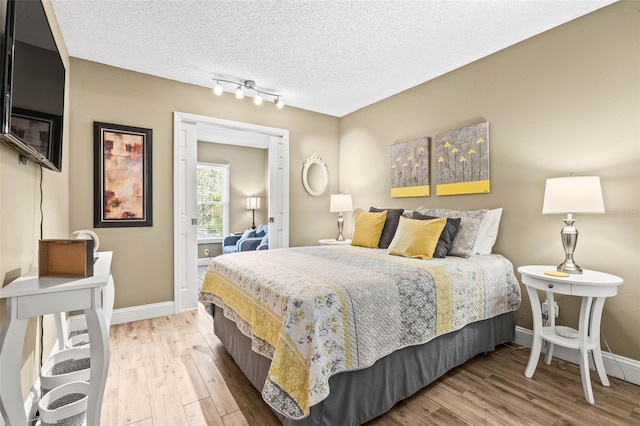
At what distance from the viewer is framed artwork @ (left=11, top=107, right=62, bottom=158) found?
128 cm

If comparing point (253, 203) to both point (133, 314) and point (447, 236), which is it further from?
point (447, 236)

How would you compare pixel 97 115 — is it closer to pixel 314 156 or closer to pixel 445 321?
pixel 314 156

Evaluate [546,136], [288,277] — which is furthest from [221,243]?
[546,136]

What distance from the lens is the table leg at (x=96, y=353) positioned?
1421mm

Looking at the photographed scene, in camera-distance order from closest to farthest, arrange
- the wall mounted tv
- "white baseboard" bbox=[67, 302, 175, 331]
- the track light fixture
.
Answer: the wall mounted tv → "white baseboard" bbox=[67, 302, 175, 331] → the track light fixture

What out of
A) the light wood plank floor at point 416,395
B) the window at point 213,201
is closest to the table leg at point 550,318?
the light wood plank floor at point 416,395

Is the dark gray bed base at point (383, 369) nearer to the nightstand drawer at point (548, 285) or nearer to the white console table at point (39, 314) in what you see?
the nightstand drawer at point (548, 285)

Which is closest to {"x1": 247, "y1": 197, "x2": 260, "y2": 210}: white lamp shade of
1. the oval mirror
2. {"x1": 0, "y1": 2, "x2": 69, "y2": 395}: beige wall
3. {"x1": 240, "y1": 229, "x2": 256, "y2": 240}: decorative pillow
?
{"x1": 240, "y1": 229, "x2": 256, "y2": 240}: decorative pillow

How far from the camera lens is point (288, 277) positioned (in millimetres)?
1862

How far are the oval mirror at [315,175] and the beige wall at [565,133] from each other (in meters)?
1.86

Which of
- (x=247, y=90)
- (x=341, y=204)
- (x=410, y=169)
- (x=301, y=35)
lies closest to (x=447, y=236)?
(x=410, y=169)

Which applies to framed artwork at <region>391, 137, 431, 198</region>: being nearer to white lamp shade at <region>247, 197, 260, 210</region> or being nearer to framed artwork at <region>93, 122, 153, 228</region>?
framed artwork at <region>93, 122, 153, 228</region>

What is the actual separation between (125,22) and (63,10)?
0.41 metres

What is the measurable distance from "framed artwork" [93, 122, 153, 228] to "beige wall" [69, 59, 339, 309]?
6cm
